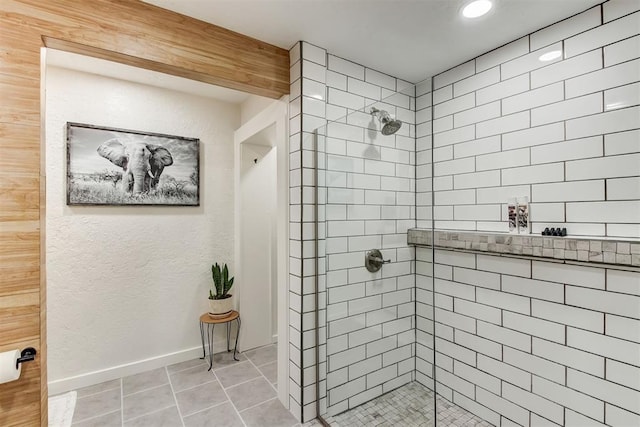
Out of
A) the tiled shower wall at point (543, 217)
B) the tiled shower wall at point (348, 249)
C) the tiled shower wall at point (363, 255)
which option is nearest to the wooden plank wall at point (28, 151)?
the tiled shower wall at point (348, 249)

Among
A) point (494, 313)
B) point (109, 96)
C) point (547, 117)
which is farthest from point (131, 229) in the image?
point (547, 117)

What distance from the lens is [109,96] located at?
224 centimetres

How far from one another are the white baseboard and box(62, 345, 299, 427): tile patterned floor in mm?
44

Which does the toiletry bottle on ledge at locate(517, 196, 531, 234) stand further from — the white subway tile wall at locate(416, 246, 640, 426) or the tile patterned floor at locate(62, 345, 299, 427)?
the tile patterned floor at locate(62, 345, 299, 427)

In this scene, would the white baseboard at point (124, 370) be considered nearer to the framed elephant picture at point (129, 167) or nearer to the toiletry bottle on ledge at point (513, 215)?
the framed elephant picture at point (129, 167)

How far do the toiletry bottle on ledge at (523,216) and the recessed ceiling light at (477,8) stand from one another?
984 millimetres

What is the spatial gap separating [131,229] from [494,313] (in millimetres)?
2662

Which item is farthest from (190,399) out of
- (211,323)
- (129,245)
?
(129,245)

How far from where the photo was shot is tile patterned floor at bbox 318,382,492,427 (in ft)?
5.05

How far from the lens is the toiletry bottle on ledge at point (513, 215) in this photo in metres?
1.60

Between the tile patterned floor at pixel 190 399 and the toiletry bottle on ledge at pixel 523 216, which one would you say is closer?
the toiletry bottle on ledge at pixel 523 216

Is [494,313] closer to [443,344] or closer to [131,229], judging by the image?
[443,344]

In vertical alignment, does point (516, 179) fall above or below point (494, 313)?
above

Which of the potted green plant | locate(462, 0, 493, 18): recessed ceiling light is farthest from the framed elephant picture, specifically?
locate(462, 0, 493, 18): recessed ceiling light
